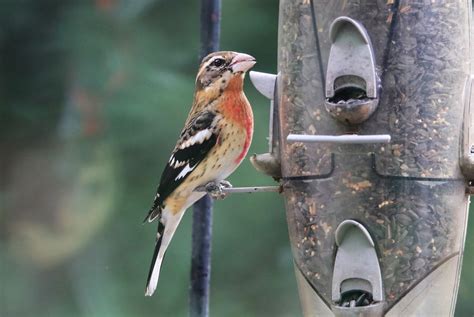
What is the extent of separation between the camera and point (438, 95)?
3240 millimetres

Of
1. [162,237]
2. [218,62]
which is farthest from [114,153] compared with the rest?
[218,62]

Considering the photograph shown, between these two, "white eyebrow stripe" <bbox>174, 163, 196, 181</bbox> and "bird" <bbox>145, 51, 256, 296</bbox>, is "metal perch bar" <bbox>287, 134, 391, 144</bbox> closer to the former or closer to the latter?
"bird" <bbox>145, 51, 256, 296</bbox>

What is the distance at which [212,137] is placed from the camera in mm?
3920

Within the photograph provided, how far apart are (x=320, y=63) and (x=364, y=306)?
653 mm

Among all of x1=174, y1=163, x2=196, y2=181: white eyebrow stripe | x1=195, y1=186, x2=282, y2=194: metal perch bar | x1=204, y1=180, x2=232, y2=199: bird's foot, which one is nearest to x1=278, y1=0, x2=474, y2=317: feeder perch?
x1=195, y1=186, x2=282, y2=194: metal perch bar

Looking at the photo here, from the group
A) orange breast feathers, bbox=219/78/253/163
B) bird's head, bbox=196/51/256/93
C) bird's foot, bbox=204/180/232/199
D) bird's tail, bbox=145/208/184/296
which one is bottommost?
bird's tail, bbox=145/208/184/296

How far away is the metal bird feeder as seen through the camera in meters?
3.17

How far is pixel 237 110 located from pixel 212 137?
12 cm

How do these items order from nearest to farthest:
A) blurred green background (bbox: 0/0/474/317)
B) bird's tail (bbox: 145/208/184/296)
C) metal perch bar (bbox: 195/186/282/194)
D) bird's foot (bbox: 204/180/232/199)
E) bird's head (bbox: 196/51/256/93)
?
1. metal perch bar (bbox: 195/186/282/194)
2. bird's foot (bbox: 204/180/232/199)
3. bird's head (bbox: 196/51/256/93)
4. bird's tail (bbox: 145/208/184/296)
5. blurred green background (bbox: 0/0/474/317)

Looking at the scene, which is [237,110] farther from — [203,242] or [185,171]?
[203,242]

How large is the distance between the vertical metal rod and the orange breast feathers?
0.33 m

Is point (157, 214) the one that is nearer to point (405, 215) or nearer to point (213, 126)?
point (213, 126)

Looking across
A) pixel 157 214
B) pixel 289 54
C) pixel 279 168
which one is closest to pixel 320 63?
pixel 289 54

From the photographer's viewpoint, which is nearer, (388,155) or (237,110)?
(388,155)
